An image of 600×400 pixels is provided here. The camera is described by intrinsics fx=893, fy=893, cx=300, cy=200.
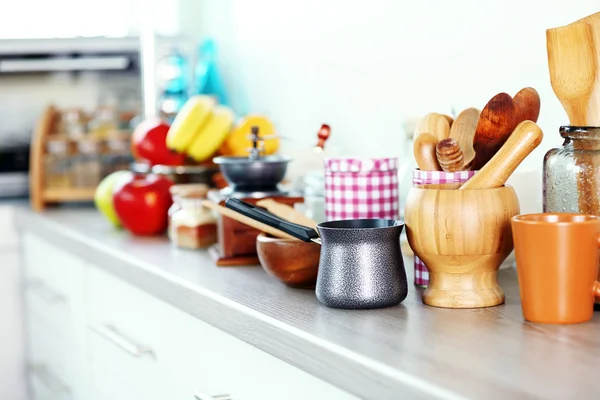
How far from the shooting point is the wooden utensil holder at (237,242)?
4.75 ft

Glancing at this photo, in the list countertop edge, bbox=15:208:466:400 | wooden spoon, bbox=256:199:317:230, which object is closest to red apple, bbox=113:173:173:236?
countertop edge, bbox=15:208:466:400

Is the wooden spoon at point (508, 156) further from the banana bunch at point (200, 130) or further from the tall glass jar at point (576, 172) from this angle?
the banana bunch at point (200, 130)

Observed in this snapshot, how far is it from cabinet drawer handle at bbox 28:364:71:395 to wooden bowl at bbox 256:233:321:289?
98 centimetres

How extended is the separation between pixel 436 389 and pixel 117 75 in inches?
77.7

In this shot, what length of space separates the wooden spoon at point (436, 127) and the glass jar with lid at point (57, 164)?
143cm

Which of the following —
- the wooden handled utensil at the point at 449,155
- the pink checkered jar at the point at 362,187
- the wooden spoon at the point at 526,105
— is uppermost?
the wooden spoon at the point at 526,105

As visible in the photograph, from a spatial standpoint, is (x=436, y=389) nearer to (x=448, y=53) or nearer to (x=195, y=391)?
(x=195, y=391)

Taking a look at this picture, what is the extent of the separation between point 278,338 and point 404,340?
15cm

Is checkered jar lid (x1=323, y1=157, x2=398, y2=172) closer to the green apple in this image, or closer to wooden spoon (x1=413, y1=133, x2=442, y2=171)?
wooden spoon (x1=413, y1=133, x2=442, y2=171)

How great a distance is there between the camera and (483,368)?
0.80 m

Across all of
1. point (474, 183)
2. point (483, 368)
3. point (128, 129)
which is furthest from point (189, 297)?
point (128, 129)

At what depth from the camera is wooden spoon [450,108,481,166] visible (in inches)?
45.1

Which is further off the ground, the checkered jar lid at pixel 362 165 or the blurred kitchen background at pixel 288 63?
the blurred kitchen background at pixel 288 63

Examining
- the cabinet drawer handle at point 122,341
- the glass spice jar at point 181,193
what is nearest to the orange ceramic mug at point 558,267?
the cabinet drawer handle at point 122,341
